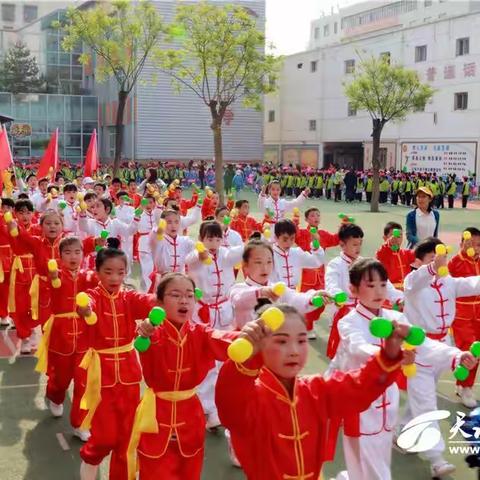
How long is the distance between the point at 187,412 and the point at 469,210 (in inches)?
985

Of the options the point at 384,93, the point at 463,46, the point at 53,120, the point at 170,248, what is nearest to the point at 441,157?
the point at 463,46

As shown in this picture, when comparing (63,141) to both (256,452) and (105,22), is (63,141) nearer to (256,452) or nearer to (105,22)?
(105,22)

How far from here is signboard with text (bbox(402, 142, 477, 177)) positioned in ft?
107

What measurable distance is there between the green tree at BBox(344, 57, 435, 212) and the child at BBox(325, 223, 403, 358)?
19774 mm

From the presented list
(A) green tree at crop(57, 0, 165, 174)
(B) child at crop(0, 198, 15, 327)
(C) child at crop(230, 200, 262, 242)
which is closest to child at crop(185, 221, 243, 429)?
(B) child at crop(0, 198, 15, 327)

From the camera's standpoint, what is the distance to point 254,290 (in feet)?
14.9

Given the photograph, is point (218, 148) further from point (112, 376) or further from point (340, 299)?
point (340, 299)

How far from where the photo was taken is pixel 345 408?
9.59 feet

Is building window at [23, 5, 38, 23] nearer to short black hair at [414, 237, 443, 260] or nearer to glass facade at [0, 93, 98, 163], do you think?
A: glass facade at [0, 93, 98, 163]

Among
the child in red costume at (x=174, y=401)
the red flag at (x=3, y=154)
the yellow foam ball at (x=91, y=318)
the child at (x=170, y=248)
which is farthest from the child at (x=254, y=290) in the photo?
the red flag at (x=3, y=154)

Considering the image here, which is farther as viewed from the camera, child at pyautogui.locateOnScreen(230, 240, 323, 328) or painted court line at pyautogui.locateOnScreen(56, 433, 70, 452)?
painted court line at pyautogui.locateOnScreen(56, 433, 70, 452)

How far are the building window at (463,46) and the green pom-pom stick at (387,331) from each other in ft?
110

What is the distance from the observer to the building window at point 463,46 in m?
33.2

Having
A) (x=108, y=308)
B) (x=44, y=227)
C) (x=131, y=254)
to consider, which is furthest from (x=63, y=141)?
(x=108, y=308)
